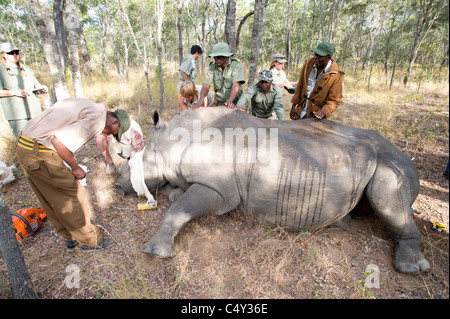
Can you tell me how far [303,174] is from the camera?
9.89 ft

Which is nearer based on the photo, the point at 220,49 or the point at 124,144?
the point at 124,144

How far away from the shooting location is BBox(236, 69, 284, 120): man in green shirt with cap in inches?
167

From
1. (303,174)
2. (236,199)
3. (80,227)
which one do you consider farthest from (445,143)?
(80,227)

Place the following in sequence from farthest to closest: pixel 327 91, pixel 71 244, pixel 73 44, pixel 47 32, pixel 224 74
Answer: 1. pixel 73 44
2. pixel 47 32
3. pixel 224 74
4. pixel 327 91
5. pixel 71 244

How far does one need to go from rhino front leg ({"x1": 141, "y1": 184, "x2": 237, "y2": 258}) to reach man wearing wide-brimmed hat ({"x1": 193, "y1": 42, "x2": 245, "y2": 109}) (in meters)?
1.97

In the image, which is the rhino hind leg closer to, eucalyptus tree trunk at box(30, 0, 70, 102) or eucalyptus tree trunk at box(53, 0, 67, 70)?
eucalyptus tree trunk at box(30, 0, 70, 102)

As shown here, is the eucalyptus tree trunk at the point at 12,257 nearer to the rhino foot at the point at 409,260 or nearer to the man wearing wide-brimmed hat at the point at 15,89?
the man wearing wide-brimmed hat at the point at 15,89

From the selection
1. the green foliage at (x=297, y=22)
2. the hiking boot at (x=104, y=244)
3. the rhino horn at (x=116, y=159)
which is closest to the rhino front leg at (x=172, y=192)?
the rhino horn at (x=116, y=159)

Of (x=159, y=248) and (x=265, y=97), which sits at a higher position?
(x=265, y=97)

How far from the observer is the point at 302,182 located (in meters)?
3.02

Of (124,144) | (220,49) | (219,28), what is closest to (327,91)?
(220,49)

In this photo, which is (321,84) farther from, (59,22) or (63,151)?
(59,22)

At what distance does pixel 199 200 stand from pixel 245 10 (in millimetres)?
21910

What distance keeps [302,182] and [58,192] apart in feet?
9.31
